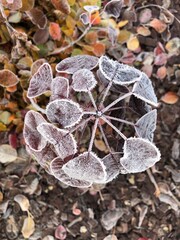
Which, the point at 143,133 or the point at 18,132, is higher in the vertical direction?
the point at 143,133

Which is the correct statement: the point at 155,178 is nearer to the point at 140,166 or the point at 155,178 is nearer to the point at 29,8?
the point at 140,166

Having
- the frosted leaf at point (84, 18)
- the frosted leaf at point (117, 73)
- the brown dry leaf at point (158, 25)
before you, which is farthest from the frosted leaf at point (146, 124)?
the brown dry leaf at point (158, 25)

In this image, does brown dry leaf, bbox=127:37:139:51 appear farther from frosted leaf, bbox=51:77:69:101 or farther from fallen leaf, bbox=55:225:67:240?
fallen leaf, bbox=55:225:67:240

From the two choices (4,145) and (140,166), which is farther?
(4,145)

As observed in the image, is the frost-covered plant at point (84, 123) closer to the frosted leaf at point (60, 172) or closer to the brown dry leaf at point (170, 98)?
the frosted leaf at point (60, 172)

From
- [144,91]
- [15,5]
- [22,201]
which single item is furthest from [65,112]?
[22,201]

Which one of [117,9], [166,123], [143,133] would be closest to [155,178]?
[166,123]
